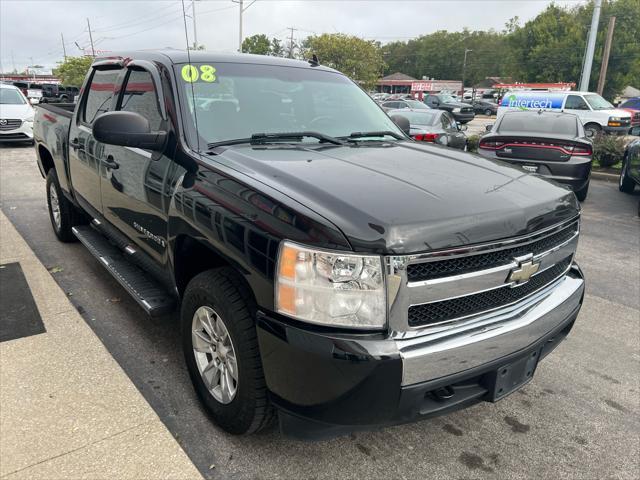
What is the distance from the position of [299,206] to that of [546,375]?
7.44 ft

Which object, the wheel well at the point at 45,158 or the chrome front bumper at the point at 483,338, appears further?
the wheel well at the point at 45,158

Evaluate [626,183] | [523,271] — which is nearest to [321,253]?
[523,271]

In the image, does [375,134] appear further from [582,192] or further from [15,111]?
[15,111]

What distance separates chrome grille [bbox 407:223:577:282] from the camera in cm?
194

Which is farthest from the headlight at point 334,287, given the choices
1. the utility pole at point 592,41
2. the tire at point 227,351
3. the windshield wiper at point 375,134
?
the utility pole at point 592,41

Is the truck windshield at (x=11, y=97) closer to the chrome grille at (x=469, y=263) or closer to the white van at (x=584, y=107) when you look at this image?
the chrome grille at (x=469, y=263)

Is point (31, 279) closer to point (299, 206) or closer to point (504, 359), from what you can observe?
point (299, 206)

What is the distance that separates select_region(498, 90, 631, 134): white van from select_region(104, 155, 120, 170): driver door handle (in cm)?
1851

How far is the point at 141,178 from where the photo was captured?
121 inches

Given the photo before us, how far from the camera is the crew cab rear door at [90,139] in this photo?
384 centimetres

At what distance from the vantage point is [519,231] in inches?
84.9

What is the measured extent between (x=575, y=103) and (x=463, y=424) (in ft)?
69.6

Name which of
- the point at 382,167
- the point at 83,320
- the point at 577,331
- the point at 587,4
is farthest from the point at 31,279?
the point at 587,4

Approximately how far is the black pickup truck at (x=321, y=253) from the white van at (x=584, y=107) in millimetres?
18450
